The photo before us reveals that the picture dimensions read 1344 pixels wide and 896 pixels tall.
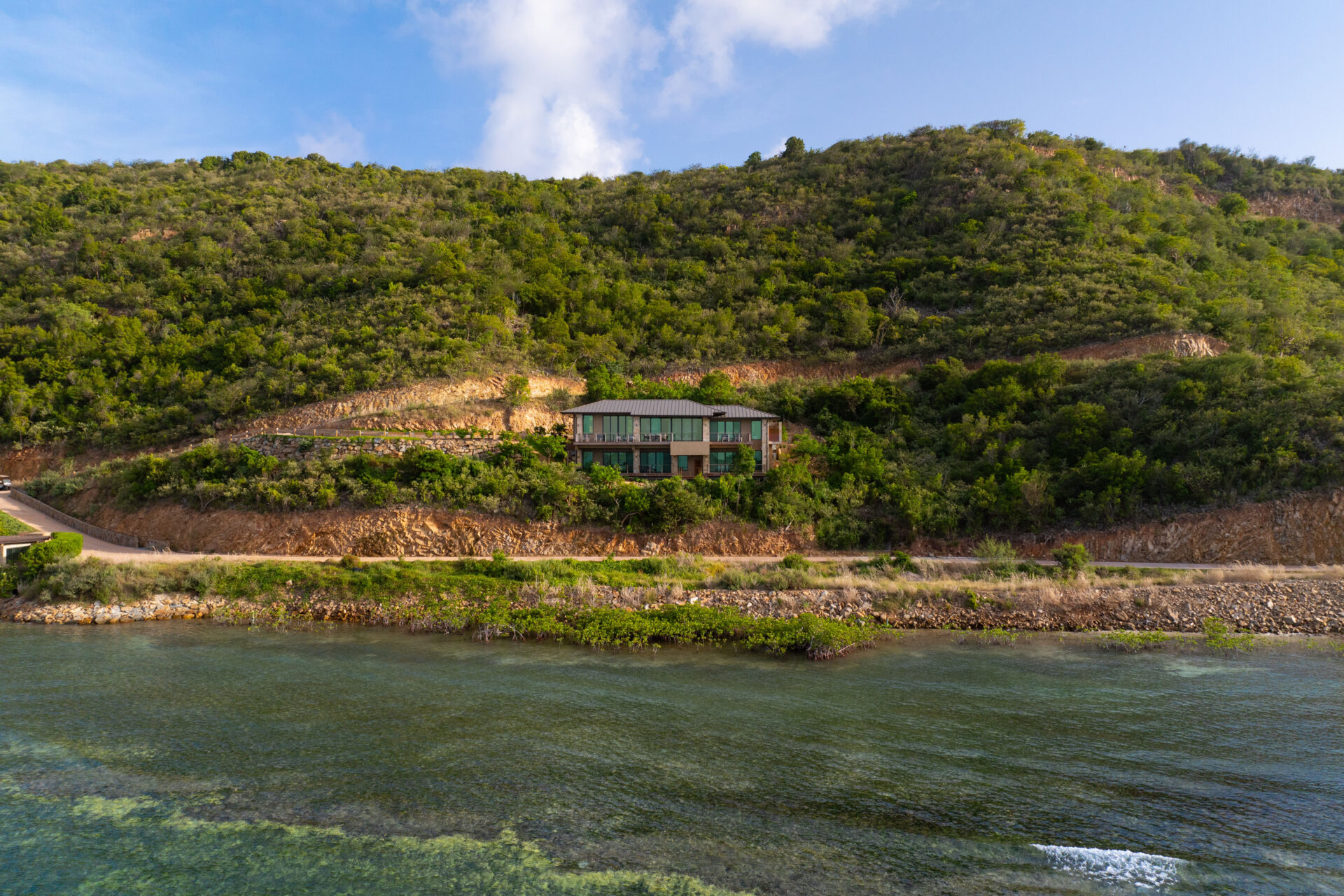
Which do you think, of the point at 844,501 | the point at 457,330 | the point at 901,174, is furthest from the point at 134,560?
the point at 901,174

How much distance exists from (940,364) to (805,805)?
41706mm

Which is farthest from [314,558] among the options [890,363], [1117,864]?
[890,363]

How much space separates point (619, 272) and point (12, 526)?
155 ft

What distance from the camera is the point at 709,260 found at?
69.1 m

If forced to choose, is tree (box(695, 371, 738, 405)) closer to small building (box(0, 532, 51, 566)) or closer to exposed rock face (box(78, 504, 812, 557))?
exposed rock face (box(78, 504, 812, 557))

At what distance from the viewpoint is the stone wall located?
1388 inches

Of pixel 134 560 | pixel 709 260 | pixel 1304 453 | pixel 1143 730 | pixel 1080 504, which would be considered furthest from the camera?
pixel 709 260

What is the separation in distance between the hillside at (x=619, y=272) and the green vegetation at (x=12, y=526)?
12132 millimetres

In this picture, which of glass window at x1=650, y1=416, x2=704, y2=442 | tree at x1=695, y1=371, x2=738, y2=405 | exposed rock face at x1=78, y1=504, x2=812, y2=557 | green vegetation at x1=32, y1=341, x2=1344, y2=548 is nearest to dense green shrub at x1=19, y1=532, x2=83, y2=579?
exposed rock face at x1=78, y1=504, x2=812, y2=557

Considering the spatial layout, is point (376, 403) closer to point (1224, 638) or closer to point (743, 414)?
point (743, 414)

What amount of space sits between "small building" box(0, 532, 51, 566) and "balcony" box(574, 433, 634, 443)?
24350mm

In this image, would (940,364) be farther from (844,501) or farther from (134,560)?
(134,560)

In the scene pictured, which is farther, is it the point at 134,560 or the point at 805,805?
the point at 134,560

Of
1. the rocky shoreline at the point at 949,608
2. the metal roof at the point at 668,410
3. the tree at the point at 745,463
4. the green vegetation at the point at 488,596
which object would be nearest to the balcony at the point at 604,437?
the metal roof at the point at 668,410
